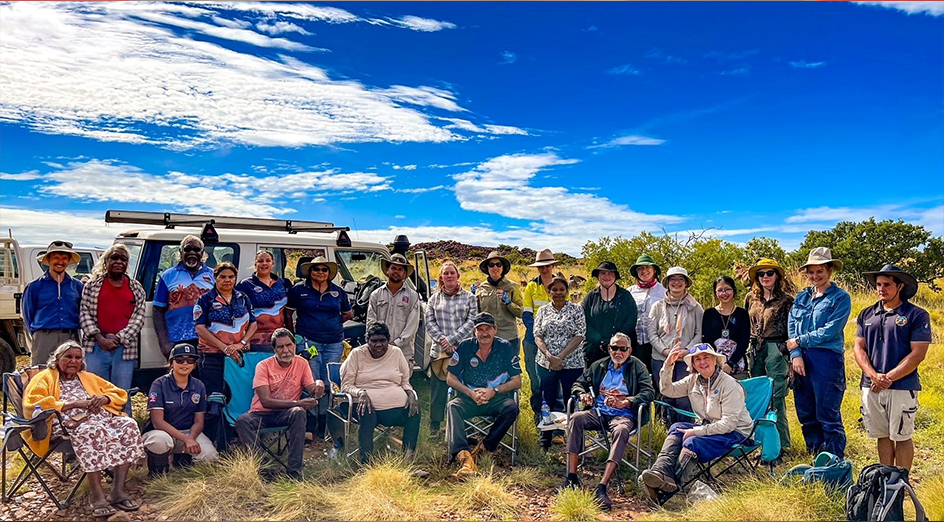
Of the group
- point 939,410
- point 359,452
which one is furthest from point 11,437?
point 939,410

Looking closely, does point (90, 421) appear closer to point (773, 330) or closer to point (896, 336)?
point (773, 330)

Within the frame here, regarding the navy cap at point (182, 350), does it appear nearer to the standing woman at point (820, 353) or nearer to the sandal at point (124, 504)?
the sandal at point (124, 504)

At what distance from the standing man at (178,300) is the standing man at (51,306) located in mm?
704

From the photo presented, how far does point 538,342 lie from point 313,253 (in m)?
2.56

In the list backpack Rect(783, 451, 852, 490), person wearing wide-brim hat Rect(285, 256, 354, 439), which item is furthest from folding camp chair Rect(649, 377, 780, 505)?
person wearing wide-brim hat Rect(285, 256, 354, 439)

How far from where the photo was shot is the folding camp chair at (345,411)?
5531mm

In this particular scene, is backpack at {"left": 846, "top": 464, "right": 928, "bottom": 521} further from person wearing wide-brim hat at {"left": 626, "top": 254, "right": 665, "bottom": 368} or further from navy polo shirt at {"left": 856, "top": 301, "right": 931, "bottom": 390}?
person wearing wide-brim hat at {"left": 626, "top": 254, "right": 665, "bottom": 368}

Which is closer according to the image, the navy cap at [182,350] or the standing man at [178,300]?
the navy cap at [182,350]

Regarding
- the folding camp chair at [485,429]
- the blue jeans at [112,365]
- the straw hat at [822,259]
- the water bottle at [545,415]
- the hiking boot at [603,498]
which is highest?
the straw hat at [822,259]

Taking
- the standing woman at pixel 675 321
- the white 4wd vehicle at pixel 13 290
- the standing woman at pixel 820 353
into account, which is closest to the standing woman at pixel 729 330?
the standing woman at pixel 675 321

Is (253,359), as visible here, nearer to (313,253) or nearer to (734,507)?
(313,253)

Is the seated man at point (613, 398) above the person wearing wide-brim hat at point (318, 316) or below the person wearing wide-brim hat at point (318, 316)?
below

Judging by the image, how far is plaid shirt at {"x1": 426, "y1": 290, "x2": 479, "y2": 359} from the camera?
6.11 m

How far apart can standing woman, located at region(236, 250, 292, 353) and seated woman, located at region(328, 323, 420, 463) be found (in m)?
0.78
